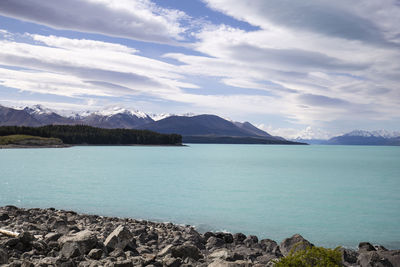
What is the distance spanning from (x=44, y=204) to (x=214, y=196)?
20441 mm

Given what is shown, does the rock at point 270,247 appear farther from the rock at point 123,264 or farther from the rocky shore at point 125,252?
the rock at point 123,264

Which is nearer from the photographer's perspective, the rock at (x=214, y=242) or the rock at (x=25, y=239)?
the rock at (x=25, y=239)

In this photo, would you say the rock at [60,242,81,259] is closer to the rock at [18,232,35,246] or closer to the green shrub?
the rock at [18,232,35,246]

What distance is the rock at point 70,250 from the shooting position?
12874 mm

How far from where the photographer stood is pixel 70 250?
512 inches

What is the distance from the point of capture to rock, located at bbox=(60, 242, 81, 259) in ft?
42.2

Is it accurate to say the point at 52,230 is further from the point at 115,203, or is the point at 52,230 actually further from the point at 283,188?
the point at 283,188

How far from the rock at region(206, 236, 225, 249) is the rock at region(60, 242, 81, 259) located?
23.0 ft

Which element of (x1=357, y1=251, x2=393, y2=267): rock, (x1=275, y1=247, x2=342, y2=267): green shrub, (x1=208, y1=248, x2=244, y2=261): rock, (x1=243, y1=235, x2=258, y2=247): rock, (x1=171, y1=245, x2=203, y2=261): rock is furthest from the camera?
(x1=243, y1=235, x2=258, y2=247): rock

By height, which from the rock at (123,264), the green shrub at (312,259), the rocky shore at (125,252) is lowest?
the rocky shore at (125,252)

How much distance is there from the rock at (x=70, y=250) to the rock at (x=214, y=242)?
23.0 feet

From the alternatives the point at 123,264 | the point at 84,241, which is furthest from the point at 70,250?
the point at 123,264

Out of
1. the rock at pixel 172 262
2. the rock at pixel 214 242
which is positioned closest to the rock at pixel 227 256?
the rock at pixel 172 262

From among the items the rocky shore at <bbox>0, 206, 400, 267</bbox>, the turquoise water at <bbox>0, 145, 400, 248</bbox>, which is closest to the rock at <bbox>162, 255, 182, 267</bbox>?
the rocky shore at <bbox>0, 206, 400, 267</bbox>
